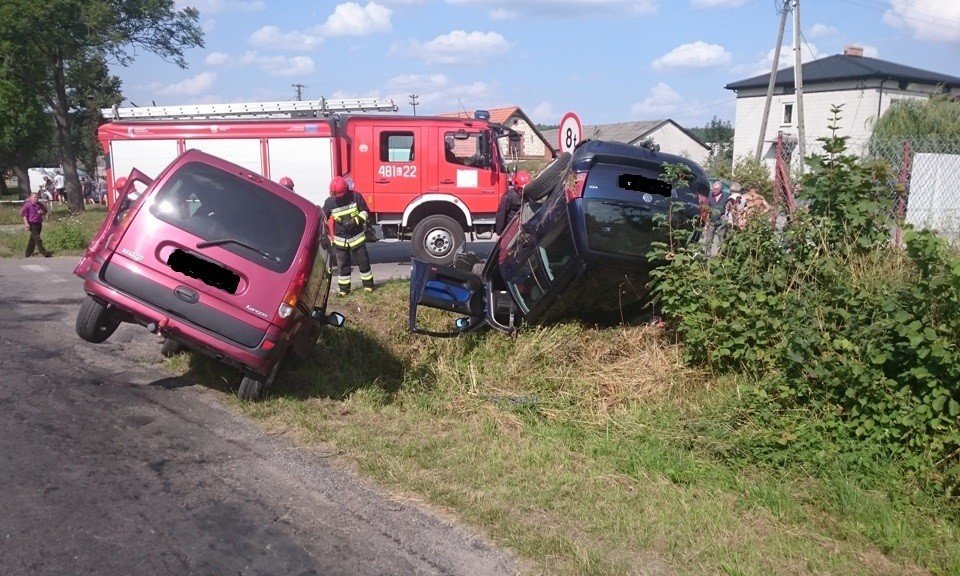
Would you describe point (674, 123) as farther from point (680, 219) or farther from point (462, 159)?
point (680, 219)

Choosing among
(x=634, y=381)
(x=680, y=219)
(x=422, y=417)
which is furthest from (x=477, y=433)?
(x=680, y=219)

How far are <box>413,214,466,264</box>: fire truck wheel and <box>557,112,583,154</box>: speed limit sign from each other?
4472mm

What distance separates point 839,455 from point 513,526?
2.11m

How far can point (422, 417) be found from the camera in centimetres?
655

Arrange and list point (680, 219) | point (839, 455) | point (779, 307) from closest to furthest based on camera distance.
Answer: point (839, 455) < point (779, 307) < point (680, 219)

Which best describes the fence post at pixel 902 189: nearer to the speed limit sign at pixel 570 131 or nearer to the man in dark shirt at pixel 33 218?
the speed limit sign at pixel 570 131

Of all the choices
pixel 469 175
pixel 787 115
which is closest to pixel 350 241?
pixel 469 175

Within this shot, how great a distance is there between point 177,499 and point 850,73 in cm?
4235

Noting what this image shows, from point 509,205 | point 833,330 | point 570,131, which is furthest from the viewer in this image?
point 509,205

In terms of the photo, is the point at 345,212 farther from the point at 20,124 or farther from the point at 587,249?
the point at 20,124

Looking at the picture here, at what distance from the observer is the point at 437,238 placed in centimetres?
1448

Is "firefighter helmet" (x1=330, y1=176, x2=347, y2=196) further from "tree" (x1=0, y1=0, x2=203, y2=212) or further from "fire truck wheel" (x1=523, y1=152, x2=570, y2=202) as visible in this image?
"tree" (x1=0, y1=0, x2=203, y2=212)

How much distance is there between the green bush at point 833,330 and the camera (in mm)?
4676

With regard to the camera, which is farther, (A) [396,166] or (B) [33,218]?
(B) [33,218]
